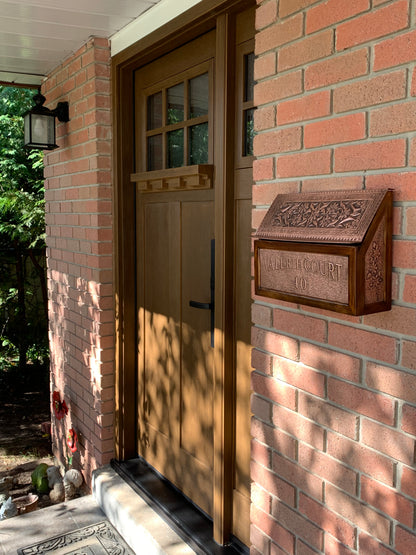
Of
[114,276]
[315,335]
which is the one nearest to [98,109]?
[114,276]

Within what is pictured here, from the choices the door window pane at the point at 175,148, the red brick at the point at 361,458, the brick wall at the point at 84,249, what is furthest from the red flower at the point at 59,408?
the red brick at the point at 361,458

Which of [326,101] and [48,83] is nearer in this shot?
[326,101]

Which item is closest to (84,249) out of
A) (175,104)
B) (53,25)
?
(175,104)

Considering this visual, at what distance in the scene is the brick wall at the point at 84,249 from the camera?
10.6ft

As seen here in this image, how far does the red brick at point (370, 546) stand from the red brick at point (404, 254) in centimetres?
80

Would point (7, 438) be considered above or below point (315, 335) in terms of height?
below

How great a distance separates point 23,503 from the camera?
12.1ft

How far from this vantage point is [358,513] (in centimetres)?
156

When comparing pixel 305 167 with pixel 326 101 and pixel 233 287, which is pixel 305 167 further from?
pixel 233 287

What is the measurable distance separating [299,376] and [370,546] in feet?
1.74

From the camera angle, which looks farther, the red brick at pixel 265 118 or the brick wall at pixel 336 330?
the red brick at pixel 265 118

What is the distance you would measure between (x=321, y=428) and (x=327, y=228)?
66 centimetres

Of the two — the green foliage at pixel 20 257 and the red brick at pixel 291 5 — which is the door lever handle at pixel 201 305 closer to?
the red brick at pixel 291 5

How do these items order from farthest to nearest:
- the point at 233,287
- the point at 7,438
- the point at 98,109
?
the point at 7,438
the point at 98,109
the point at 233,287
